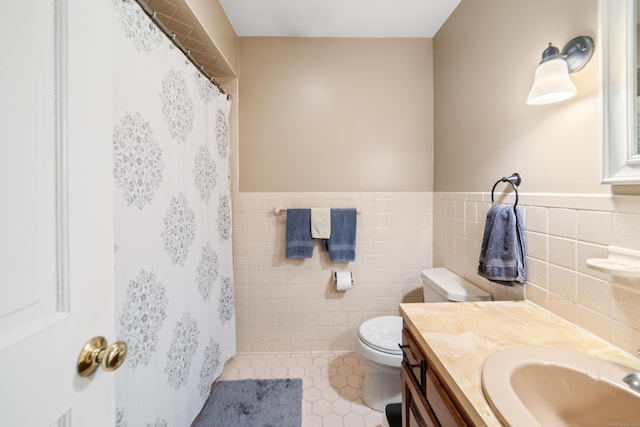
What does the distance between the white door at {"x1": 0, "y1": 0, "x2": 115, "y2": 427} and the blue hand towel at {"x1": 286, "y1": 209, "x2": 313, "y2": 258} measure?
1276 mm

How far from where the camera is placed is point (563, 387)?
0.63 m

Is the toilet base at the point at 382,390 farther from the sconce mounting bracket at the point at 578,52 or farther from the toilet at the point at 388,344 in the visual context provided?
the sconce mounting bracket at the point at 578,52

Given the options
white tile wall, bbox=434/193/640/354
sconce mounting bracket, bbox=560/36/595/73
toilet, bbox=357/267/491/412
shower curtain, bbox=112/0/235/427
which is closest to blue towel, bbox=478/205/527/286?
white tile wall, bbox=434/193/640/354

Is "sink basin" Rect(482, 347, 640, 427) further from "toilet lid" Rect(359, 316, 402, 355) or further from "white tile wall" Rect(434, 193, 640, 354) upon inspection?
"toilet lid" Rect(359, 316, 402, 355)

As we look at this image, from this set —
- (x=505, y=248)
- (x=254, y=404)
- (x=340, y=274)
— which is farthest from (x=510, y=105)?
(x=254, y=404)

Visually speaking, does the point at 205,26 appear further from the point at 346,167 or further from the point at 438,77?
the point at 438,77

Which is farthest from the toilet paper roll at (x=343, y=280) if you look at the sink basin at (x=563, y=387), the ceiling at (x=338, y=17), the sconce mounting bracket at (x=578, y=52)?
the ceiling at (x=338, y=17)

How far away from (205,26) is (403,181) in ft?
4.90

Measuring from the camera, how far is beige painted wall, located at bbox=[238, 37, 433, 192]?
183 cm

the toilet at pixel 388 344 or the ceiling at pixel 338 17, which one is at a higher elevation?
the ceiling at pixel 338 17

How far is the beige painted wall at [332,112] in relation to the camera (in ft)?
6.01

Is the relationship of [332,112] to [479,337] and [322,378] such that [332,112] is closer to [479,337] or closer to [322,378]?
[479,337]

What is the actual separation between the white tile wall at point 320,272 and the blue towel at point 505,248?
78cm

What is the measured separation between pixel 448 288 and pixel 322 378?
970 mm
